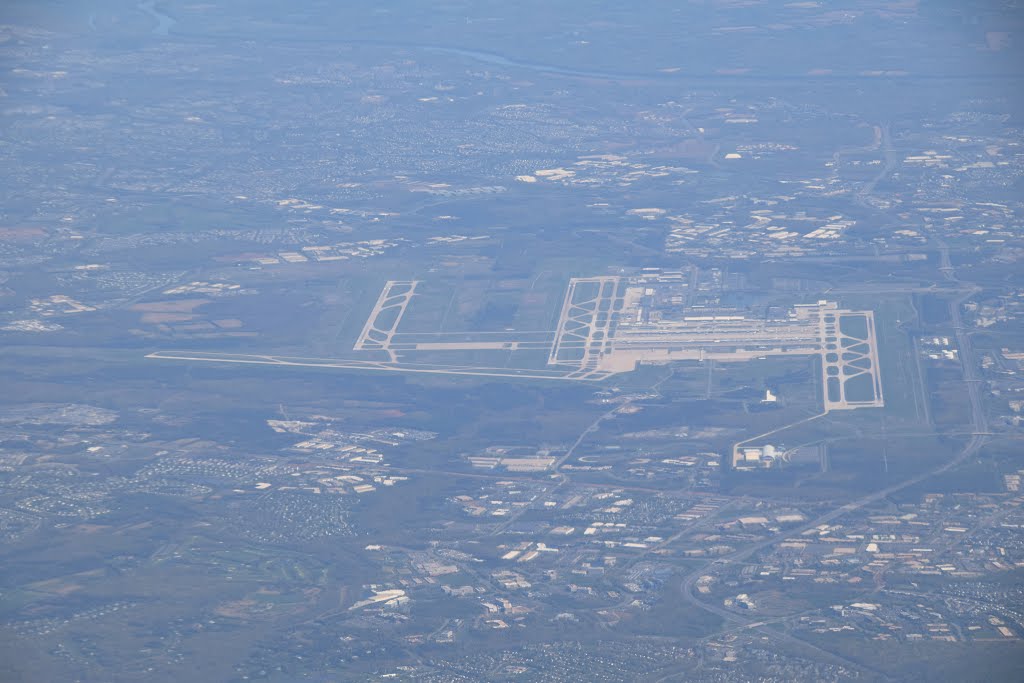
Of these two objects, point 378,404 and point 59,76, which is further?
point 59,76

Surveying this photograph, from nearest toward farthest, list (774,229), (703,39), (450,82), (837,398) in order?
(837,398) → (774,229) → (450,82) → (703,39)

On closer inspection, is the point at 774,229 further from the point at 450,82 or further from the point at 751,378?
the point at 450,82

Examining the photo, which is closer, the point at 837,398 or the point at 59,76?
the point at 837,398

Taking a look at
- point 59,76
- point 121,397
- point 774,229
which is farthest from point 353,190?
point 59,76

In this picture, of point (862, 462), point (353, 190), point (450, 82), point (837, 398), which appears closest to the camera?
point (862, 462)

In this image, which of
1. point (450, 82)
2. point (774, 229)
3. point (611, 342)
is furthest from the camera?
point (450, 82)

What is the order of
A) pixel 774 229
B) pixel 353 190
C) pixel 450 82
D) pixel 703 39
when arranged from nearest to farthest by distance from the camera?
pixel 774 229
pixel 353 190
pixel 450 82
pixel 703 39

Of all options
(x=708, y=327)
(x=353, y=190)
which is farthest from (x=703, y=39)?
(x=708, y=327)

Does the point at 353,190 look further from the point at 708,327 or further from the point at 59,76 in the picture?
the point at 59,76
